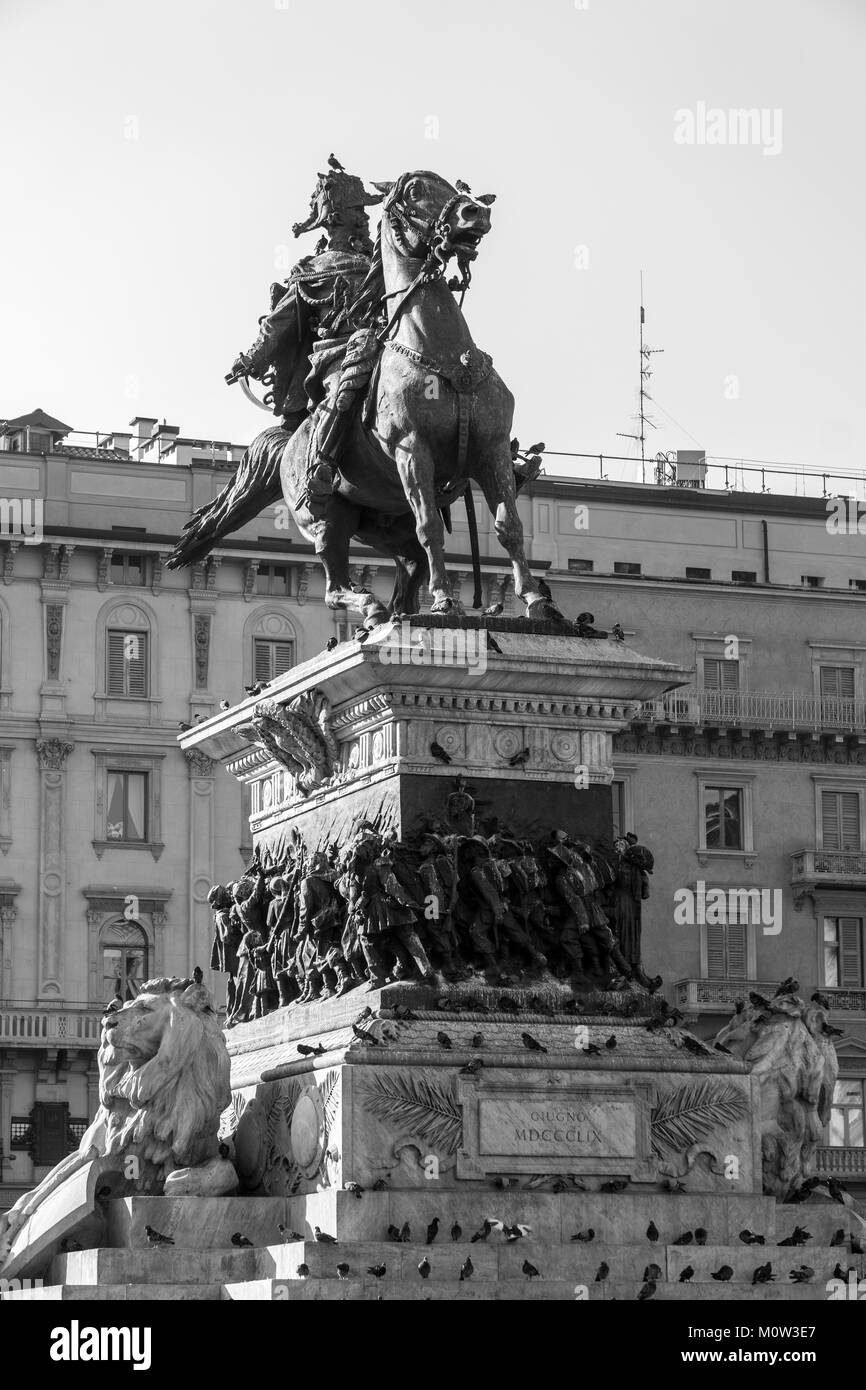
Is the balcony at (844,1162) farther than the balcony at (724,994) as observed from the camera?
No

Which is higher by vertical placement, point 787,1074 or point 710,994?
point 710,994

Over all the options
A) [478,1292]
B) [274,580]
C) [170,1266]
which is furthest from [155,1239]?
[274,580]

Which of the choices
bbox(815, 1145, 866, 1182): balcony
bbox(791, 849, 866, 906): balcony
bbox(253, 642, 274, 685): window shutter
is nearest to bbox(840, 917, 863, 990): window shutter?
bbox(791, 849, 866, 906): balcony

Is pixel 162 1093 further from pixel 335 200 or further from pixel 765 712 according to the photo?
pixel 765 712

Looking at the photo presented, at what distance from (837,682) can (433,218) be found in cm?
5344

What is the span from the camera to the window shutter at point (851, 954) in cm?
7462

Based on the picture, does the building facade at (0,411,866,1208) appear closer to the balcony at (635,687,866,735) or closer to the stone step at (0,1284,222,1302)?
the balcony at (635,687,866,735)

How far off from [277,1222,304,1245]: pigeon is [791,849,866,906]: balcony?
5262 cm

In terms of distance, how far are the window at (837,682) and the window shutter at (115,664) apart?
17.3m

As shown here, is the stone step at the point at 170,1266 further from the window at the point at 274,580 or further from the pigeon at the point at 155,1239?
the window at the point at 274,580

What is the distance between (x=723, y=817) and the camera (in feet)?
245

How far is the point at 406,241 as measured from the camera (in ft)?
81.3

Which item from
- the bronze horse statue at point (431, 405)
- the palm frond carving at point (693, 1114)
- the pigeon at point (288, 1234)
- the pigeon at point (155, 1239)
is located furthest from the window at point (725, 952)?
the pigeon at point (155, 1239)

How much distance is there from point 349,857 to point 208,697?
4743 centimetres
